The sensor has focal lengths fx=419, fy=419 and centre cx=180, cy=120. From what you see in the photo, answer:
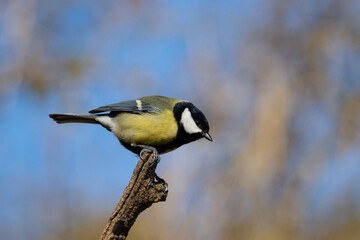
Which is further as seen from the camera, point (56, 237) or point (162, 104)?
point (56, 237)

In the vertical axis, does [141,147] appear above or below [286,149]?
below

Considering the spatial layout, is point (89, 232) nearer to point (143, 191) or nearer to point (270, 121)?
point (270, 121)

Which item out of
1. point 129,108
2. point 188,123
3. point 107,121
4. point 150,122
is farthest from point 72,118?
point 188,123

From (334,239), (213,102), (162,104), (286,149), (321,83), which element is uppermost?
(321,83)

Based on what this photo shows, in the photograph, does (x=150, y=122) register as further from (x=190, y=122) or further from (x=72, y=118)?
(x=72, y=118)

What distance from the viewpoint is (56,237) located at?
4996 mm

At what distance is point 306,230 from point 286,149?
987 millimetres

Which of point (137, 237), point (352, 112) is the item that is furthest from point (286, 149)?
point (137, 237)

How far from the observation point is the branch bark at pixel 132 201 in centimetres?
224

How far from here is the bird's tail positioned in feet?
10.2

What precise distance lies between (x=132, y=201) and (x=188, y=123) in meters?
0.94

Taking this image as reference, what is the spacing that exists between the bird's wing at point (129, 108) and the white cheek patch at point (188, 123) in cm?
19

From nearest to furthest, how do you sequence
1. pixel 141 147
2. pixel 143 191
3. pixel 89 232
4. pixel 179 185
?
pixel 143 191 < pixel 141 147 < pixel 179 185 < pixel 89 232

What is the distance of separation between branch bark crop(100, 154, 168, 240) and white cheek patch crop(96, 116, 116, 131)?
0.89m
